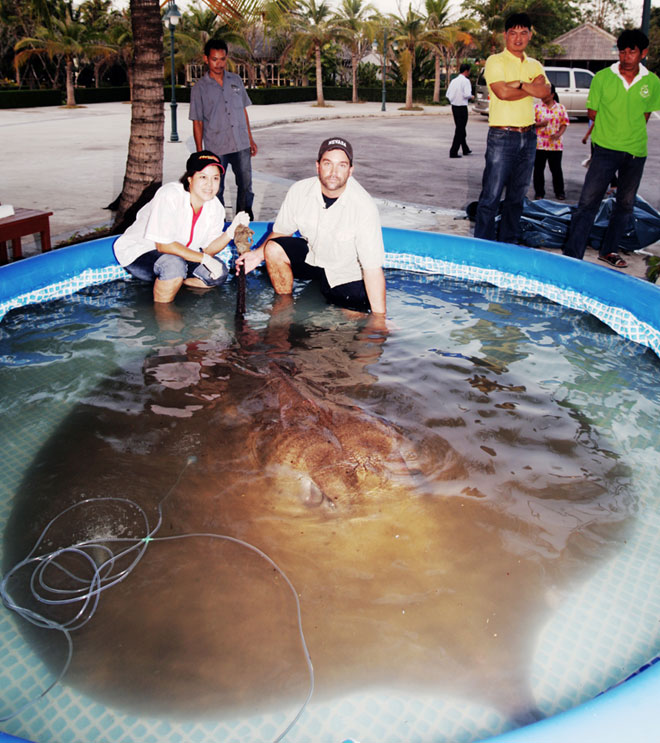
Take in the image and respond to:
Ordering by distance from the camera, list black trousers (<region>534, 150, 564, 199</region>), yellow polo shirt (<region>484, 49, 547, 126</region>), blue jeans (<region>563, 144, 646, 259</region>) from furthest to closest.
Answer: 1. black trousers (<region>534, 150, 564, 199</region>)
2. yellow polo shirt (<region>484, 49, 547, 126</region>)
3. blue jeans (<region>563, 144, 646, 259</region>)

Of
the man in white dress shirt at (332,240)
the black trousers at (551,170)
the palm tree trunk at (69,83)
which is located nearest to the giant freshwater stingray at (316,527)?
the man in white dress shirt at (332,240)

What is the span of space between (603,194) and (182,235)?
3.69m

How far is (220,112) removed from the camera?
6.69 metres

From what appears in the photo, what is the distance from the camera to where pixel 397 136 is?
18.4 metres

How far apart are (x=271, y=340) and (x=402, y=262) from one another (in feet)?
7.16

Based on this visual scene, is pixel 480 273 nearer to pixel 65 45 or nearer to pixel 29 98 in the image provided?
pixel 65 45

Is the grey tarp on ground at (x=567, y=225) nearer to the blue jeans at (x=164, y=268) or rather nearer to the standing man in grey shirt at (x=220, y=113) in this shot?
the standing man in grey shirt at (x=220, y=113)

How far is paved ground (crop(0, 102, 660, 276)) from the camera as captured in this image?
8.09m

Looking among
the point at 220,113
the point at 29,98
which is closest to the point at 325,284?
the point at 220,113

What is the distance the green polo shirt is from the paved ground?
117 centimetres

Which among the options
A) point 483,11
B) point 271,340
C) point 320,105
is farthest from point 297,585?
point 483,11

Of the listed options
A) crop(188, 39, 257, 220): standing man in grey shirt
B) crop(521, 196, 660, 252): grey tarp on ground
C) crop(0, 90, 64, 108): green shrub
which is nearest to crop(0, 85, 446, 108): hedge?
crop(0, 90, 64, 108): green shrub

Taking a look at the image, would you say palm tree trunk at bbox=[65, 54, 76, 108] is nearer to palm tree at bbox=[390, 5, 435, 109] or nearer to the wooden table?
palm tree at bbox=[390, 5, 435, 109]

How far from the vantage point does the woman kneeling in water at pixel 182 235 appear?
462cm
